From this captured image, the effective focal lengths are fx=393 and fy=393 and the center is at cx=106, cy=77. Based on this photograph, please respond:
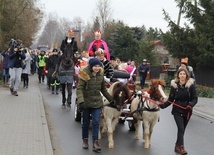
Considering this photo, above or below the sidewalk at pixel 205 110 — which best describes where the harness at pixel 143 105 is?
above

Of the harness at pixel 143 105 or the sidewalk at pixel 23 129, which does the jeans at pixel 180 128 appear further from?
the sidewalk at pixel 23 129

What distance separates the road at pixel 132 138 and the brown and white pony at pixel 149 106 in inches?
17.1

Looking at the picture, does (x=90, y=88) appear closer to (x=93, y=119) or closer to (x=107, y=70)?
(x=93, y=119)

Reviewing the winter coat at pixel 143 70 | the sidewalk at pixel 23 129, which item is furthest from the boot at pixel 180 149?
the winter coat at pixel 143 70

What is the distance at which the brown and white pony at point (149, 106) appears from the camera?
25.7 feet

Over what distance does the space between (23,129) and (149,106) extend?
3.09 metres

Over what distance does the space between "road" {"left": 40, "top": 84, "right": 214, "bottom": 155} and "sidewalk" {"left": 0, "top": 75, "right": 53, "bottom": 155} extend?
32cm

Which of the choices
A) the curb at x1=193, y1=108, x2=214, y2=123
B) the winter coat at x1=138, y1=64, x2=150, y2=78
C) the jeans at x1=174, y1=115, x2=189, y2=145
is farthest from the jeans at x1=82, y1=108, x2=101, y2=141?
the winter coat at x1=138, y1=64, x2=150, y2=78

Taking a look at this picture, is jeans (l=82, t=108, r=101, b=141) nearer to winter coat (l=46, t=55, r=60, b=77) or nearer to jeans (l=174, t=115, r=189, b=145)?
jeans (l=174, t=115, r=189, b=145)

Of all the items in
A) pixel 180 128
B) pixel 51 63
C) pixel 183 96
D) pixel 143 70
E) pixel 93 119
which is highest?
pixel 51 63

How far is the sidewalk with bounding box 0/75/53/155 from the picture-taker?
7398 mm

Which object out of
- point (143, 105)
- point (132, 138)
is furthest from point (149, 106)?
point (132, 138)

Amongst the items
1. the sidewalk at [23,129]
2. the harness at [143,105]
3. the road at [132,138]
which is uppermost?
the harness at [143,105]

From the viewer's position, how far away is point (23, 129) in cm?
916
